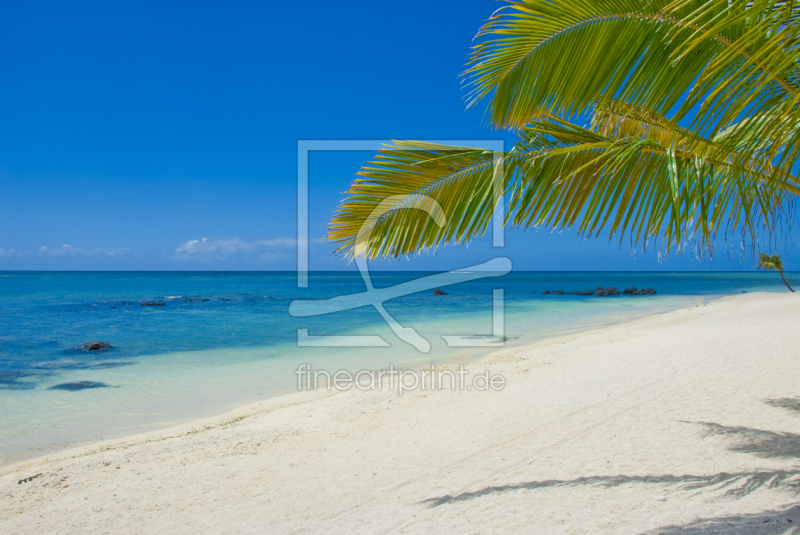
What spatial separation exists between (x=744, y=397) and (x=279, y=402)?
6.80 meters

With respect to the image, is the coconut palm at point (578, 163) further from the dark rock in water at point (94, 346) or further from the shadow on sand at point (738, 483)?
the dark rock in water at point (94, 346)

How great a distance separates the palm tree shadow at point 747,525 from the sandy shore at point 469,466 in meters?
0.01

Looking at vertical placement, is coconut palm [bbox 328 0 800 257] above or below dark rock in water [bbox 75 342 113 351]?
above

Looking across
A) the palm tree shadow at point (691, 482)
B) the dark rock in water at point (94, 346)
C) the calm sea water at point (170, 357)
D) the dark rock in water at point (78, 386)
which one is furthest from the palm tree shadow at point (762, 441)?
the dark rock in water at point (94, 346)

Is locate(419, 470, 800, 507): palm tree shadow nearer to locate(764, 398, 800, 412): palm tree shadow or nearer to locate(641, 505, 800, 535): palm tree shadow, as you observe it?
locate(641, 505, 800, 535): palm tree shadow

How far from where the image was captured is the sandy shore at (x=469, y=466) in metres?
3.29

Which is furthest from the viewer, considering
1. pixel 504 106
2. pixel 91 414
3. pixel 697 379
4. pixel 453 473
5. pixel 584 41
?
pixel 91 414

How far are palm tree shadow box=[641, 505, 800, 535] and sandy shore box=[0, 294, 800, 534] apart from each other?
1cm

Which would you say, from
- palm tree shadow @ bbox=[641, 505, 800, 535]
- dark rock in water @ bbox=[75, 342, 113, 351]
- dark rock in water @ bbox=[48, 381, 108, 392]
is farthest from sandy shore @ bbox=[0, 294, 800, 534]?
dark rock in water @ bbox=[75, 342, 113, 351]

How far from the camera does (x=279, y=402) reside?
8.17 metres

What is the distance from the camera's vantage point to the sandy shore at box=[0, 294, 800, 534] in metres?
3.29

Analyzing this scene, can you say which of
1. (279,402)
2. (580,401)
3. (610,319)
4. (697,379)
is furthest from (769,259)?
(279,402)

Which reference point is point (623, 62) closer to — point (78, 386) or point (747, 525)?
point (747, 525)

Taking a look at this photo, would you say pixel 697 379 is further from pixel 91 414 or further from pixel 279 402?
pixel 91 414
